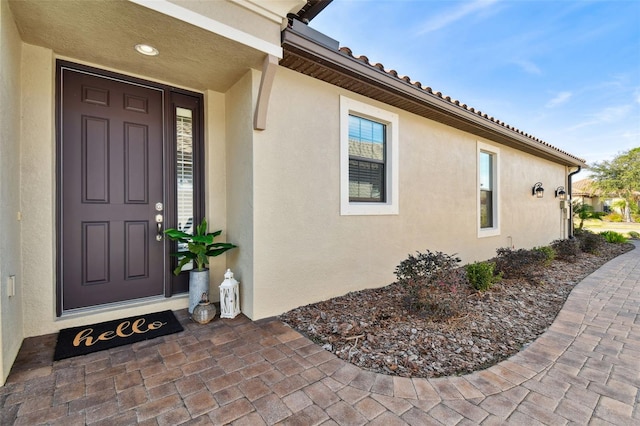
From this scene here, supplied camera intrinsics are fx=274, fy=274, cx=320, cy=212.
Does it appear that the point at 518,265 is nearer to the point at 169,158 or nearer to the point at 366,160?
the point at 366,160

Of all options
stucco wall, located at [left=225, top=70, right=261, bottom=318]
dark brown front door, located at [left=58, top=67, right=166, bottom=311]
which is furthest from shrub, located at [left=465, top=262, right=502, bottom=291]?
dark brown front door, located at [left=58, top=67, right=166, bottom=311]

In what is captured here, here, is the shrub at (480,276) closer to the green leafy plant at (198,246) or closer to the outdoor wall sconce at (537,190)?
the green leafy plant at (198,246)

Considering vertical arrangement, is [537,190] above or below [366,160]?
below

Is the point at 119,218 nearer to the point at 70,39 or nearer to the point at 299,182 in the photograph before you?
the point at 70,39

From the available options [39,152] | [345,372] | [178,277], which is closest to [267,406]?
[345,372]

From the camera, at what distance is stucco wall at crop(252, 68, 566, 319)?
3.22 meters

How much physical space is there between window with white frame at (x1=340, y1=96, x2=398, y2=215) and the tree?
26.2m

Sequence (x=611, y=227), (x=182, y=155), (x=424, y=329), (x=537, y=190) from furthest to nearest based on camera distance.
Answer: (x=611, y=227), (x=537, y=190), (x=182, y=155), (x=424, y=329)

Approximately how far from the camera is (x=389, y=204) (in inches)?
177

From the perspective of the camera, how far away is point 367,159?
172 inches

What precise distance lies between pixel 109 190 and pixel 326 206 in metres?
2.54

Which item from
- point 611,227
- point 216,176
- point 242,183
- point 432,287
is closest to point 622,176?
point 611,227

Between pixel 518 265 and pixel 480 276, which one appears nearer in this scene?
pixel 480 276

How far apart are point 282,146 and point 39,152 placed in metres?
2.39
